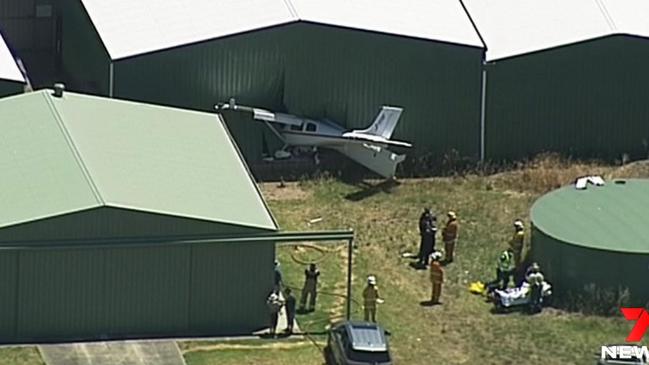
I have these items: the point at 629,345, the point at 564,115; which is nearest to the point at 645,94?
the point at 564,115

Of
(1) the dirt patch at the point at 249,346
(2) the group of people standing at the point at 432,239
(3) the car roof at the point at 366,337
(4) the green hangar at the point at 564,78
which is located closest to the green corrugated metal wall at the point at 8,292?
(1) the dirt patch at the point at 249,346

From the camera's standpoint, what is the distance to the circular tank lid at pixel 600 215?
4428 cm

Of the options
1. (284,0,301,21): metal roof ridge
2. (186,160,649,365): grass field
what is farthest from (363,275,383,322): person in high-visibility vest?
(284,0,301,21): metal roof ridge

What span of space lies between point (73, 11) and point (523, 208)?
14401 millimetres

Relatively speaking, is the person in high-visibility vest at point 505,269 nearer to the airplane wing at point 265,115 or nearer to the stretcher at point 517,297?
the stretcher at point 517,297

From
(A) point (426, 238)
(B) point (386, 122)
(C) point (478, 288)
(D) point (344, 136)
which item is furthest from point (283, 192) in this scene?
(C) point (478, 288)

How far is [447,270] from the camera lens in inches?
1839

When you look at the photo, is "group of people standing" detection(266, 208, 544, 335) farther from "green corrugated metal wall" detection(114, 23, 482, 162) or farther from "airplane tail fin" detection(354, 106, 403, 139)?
"green corrugated metal wall" detection(114, 23, 482, 162)

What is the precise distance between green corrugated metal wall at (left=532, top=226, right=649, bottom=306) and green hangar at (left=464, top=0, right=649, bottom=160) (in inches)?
437

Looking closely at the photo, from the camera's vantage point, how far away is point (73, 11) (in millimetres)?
56719

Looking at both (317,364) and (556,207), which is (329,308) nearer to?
(317,364)

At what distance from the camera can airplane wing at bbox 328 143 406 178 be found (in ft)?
175

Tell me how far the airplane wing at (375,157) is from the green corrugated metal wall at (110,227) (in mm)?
11687

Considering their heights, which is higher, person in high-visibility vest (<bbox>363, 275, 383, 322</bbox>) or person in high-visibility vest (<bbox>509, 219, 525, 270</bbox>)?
person in high-visibility vest (<bbox>509, 219, 525, 270</bbox>)
